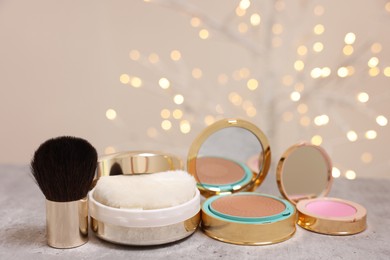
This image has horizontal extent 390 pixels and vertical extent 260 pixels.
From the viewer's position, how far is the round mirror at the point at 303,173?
0.96m

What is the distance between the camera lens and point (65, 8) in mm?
1392

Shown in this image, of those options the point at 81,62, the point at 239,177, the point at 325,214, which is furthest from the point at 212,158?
the point at 81,62

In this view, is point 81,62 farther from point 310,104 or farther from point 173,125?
point 310,104

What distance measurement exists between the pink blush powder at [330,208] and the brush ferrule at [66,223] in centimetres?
40

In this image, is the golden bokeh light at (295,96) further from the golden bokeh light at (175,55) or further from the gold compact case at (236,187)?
the gold compact case at (236,187)

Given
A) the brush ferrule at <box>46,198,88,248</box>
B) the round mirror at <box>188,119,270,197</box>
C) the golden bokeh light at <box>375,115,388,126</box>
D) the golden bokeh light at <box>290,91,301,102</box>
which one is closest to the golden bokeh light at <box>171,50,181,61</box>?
the golden bokeh light at <box>290,91,301,102</box>

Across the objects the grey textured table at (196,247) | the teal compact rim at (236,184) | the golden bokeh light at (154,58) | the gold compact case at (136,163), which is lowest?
the grey textured table at (196,247)

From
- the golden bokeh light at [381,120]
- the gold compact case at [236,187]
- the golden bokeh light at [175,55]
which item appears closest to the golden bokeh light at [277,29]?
the golden bokeh light at [175,55]

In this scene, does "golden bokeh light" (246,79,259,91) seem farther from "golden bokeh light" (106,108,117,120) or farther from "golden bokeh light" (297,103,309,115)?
"golden bokeh light" (106,108,117,120)

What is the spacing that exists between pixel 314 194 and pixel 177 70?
60 cm

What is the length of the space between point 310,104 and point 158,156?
656 mm

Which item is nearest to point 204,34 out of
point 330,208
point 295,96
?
point 295,96

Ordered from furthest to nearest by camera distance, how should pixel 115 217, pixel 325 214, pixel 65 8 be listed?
pixel 65 8 < pixel 325 214 < pixel 115 217

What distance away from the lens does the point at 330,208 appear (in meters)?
0.93
